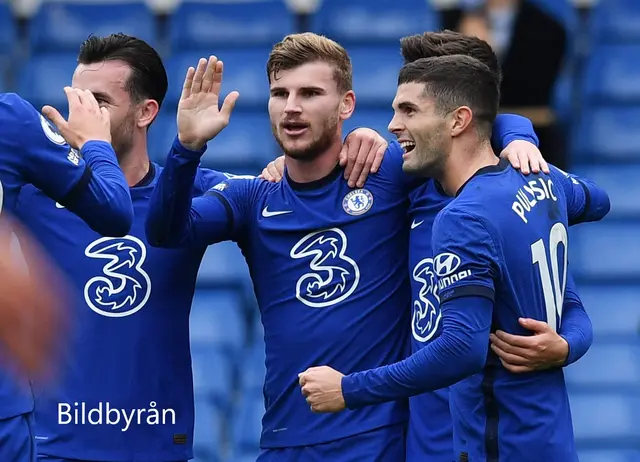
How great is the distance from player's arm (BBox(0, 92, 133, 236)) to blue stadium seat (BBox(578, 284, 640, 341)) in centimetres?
487

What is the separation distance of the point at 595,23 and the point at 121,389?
6.43m

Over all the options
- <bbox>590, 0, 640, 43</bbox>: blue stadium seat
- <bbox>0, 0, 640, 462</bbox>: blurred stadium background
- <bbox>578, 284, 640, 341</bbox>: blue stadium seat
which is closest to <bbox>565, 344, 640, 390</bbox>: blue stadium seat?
<bbox>0, 0, 640, 462</bbox>: blurred stadium background

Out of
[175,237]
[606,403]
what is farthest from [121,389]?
[606,403]

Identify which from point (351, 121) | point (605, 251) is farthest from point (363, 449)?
point (351, 121)

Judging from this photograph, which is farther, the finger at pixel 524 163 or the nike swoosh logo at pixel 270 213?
the nike swoosh logo at pixel 270 213

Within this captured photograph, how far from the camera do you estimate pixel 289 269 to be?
5.10 m

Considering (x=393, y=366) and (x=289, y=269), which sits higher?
(x=289, y=269)

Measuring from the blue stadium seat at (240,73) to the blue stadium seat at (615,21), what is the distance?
248cm

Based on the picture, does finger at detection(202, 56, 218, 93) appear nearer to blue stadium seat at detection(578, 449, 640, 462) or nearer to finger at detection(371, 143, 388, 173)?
finger at detection(371, 143, 388, 173)

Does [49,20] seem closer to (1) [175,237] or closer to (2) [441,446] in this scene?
(1) [175,237]

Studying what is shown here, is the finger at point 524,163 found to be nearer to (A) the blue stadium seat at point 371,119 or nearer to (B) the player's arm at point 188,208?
(B) the player's arm at point 188,208

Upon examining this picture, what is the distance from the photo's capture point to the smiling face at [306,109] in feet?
16.6

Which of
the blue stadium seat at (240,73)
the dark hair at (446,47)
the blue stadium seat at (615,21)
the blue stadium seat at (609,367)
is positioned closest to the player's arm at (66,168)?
the dark hair at (446,47)

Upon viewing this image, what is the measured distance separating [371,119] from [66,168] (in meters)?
5.44
